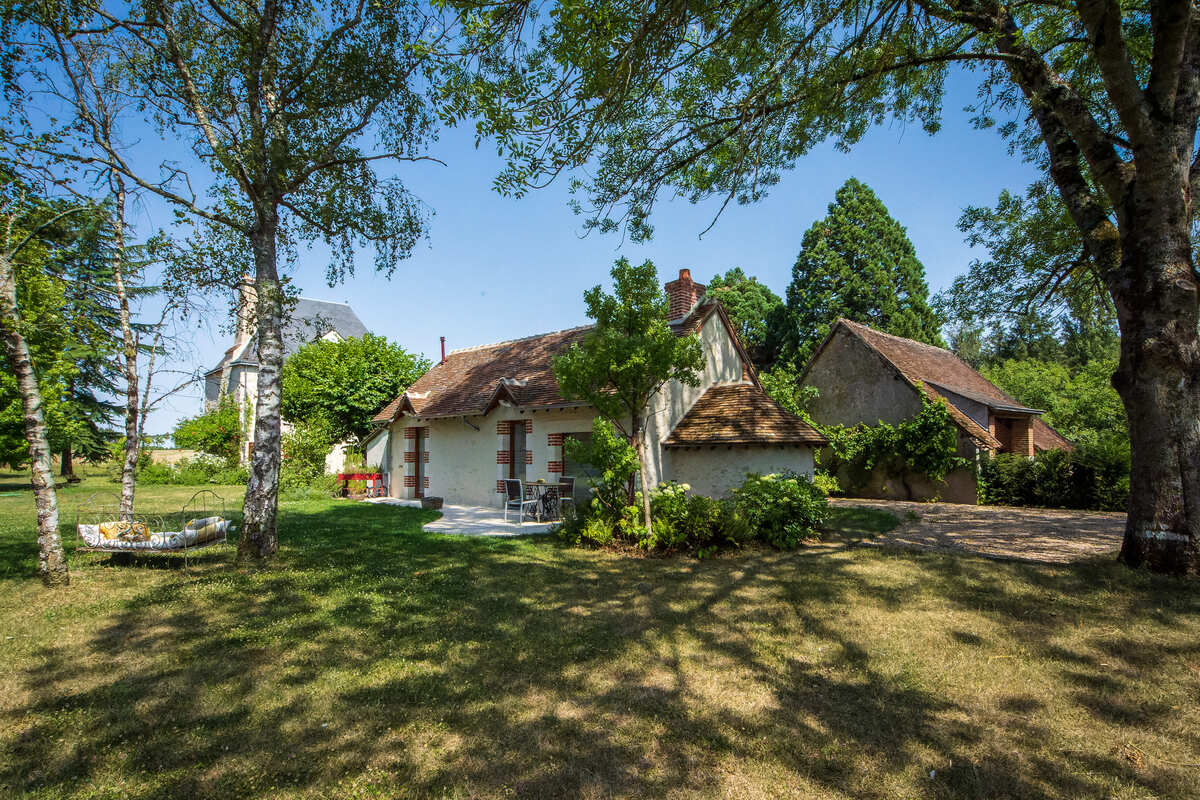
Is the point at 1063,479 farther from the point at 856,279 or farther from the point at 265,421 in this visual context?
the point at 265,421

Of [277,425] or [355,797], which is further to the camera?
[277,425]

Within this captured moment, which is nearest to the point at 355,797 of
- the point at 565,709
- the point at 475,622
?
the point at 565,709

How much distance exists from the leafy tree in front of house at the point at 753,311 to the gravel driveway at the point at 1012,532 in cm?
1639

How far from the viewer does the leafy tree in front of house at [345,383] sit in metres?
22.1

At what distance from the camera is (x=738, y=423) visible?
11.9m

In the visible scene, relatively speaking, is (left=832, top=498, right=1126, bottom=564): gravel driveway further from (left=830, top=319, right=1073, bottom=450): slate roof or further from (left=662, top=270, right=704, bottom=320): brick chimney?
(left=662, top=270, right=704, bottom=320): brick chimney

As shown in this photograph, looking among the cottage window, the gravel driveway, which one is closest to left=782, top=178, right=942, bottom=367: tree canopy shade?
the gravel driveway

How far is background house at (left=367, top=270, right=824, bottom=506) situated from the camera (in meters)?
11.8

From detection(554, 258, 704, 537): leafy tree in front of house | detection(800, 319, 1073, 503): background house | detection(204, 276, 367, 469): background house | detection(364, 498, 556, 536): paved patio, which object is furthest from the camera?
detection(204, 276, 367, 469): background house

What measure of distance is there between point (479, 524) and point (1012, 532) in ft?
34.8

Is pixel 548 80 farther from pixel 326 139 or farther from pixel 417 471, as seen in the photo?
pixel 417 471

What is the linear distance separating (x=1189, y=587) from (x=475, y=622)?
25.8 feet

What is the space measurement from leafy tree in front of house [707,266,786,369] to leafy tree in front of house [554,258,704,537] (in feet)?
70.7

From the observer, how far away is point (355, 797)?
2879 millimetres
